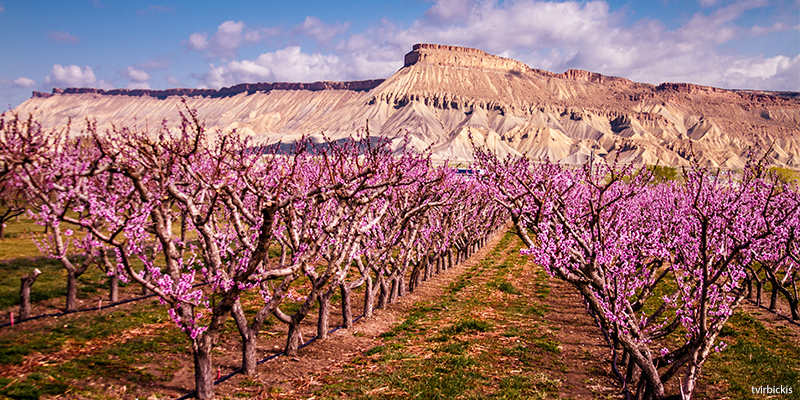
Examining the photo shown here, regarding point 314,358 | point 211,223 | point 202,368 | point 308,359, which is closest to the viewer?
point 202,368

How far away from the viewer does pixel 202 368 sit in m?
8.84

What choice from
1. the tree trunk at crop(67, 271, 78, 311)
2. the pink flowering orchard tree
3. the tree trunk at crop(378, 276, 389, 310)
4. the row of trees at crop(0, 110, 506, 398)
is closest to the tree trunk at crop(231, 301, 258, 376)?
the row of trees at crop(0, 110, 506, 398)

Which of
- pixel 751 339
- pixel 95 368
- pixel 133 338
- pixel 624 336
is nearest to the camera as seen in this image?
pixel 624 336

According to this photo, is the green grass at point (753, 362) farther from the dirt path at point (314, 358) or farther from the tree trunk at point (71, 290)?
the tree trunk at point (71, 290)

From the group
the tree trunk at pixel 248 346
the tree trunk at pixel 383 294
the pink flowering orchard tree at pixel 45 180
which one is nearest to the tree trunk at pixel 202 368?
the tree trunk at pixel 248 346

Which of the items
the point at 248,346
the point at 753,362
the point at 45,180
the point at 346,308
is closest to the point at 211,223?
the point at 248,346

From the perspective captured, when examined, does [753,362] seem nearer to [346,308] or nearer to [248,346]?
[346,308]

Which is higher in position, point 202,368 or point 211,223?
point 211,223

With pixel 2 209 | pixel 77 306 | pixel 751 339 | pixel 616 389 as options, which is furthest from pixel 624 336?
pixel 2 209

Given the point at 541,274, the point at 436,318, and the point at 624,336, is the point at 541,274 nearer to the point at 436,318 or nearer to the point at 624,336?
the point at 436,318

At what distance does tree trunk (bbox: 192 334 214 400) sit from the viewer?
344 inches

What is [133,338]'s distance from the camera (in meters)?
12.5

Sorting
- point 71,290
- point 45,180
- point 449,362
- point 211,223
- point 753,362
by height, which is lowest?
point 753,362

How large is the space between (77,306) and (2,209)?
4440 centimetres
